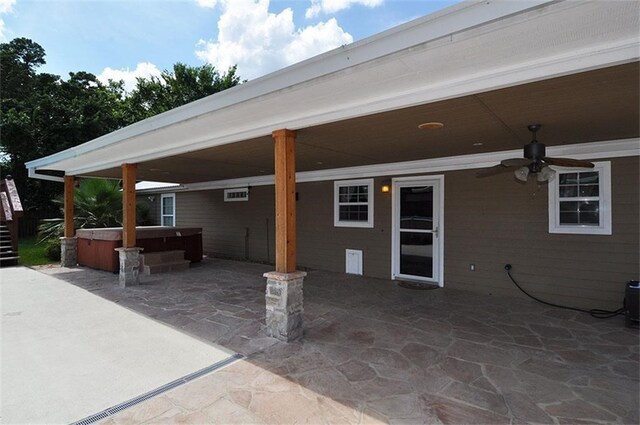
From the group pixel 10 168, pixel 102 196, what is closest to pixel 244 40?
pixel 102 196

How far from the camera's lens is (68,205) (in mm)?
8492

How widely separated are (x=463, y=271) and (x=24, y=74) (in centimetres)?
2575

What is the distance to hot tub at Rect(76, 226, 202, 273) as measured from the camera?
776cm

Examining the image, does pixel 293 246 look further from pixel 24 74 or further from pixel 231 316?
pixel 24 74

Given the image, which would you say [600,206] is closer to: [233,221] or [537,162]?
[537,162]

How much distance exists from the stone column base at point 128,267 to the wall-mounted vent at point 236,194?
3771mm

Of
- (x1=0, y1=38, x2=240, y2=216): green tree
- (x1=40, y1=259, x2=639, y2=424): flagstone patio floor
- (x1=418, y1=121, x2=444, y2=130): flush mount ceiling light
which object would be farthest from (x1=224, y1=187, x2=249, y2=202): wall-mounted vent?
(x1=0, y1=38, x2=240, y2=216): green tree

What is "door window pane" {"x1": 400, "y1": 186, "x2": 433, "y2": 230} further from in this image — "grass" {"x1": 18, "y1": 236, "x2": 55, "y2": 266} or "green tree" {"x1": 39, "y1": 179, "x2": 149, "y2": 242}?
"grass" {"x1": 18, "y1": 236, "x2": 55, "y2": 266}

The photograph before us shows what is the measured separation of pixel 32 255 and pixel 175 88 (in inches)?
575

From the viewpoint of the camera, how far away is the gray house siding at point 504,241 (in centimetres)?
469

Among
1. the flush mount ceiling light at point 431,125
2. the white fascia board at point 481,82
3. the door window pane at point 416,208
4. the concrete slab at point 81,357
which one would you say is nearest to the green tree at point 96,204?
the concrete slab at point 81,357

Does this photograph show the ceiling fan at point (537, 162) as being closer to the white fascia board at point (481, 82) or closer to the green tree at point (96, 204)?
the white fascia board at point (481, 82)

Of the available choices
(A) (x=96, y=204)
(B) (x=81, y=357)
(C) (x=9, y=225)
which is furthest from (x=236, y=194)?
(B) (x=81, y=357)

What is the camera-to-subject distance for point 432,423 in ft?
7.53
